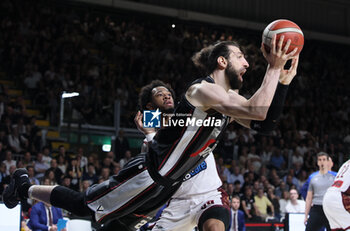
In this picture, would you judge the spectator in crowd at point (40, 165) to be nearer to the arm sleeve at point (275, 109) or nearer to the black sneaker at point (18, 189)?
the black sneaker at point (18, 189)

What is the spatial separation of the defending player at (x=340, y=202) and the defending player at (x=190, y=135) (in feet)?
10.8

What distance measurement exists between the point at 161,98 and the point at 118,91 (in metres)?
10.4

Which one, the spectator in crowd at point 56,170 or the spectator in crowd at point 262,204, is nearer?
the spectator in crowd at point 56,170

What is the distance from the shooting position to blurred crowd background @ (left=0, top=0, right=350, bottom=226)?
1277 centimetres

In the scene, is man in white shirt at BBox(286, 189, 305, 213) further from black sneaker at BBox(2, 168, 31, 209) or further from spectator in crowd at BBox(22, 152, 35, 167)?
black sneaker at BBox(2, 168, 31, 209)

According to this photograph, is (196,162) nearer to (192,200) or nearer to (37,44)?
(192,200)

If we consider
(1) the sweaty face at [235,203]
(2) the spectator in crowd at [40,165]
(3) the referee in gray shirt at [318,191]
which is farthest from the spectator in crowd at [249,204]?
(2) the spectator in crowd at [40,165]

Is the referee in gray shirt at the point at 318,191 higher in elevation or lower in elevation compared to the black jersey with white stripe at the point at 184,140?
lower

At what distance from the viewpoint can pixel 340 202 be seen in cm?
728

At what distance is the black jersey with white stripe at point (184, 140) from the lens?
4270mm

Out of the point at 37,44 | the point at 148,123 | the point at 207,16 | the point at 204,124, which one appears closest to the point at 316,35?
the point at 207,16

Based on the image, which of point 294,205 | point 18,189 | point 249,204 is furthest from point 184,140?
point 294,205

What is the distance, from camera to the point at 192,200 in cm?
566

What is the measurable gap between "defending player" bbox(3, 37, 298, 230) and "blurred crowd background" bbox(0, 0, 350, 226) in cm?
585
